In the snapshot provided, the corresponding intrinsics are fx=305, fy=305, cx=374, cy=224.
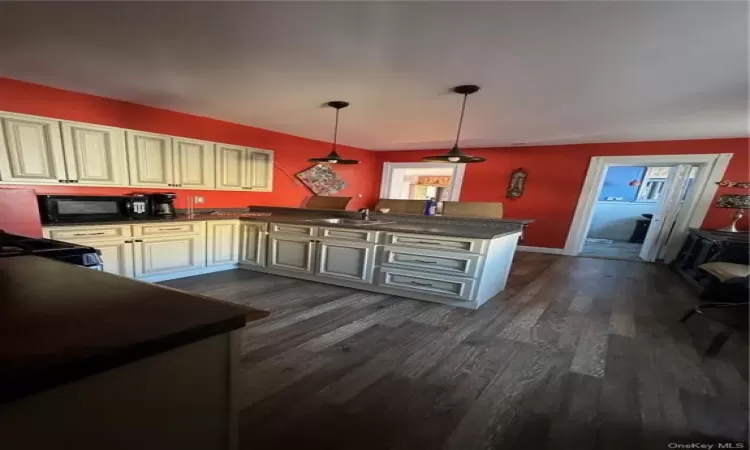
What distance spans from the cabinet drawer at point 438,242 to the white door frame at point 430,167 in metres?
3.96

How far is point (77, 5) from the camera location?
5.62 feet

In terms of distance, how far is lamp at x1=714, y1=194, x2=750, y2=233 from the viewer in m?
4.11

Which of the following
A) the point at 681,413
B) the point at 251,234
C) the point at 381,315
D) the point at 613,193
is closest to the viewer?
the point at 681,413

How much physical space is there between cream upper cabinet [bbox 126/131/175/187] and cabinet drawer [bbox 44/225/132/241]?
Result: 0.84 m

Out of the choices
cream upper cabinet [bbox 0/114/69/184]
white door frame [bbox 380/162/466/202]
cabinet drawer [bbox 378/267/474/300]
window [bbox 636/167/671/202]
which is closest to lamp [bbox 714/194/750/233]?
window [bbox 636/167/671/202]

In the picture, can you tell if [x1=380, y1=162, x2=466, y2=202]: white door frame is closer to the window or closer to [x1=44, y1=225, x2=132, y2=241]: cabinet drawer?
the window

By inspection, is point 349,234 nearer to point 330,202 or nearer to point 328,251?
point 328,251

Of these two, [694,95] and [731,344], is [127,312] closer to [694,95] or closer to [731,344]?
[731,344]

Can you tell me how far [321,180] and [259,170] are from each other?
60.2 inches

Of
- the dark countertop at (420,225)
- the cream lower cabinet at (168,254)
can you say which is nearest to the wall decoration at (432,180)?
the dark countertop at (420,225)

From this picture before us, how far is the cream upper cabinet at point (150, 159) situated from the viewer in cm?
361

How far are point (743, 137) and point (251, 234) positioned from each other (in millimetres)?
7334

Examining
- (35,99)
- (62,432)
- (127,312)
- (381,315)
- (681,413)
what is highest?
Answer: (35,99)

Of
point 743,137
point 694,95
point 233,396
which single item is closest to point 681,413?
point 233,396
